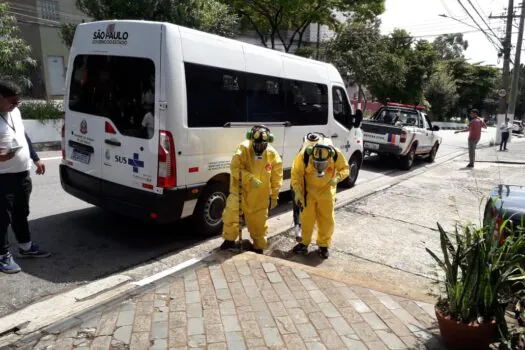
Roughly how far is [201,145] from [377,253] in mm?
2422

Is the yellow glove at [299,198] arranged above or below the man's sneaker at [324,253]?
above

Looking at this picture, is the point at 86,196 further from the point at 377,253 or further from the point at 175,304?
the point at 377,253

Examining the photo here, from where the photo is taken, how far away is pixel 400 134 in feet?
36.3

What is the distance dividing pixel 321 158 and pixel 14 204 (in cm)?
307

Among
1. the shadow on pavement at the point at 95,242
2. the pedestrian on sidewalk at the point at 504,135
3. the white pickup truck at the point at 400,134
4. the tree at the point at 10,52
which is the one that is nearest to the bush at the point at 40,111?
the tree at the point at 10,52

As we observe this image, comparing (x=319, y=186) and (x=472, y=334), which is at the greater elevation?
(x=319, y=186)

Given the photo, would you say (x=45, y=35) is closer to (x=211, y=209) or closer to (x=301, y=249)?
(x=211, y=209)

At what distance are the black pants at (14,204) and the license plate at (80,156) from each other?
0.95m

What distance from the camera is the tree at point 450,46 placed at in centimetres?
6819

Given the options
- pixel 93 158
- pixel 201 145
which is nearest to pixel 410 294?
pixel 201 145

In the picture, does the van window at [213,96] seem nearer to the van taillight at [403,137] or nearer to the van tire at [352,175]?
the van tire at [352,175]

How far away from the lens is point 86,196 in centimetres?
496

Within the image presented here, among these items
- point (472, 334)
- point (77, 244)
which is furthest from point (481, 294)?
point (77, 244)

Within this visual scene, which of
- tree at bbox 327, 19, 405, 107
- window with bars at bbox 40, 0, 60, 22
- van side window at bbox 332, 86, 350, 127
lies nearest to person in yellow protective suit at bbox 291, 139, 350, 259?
van side window at bbox 332, 86, 350, 127
